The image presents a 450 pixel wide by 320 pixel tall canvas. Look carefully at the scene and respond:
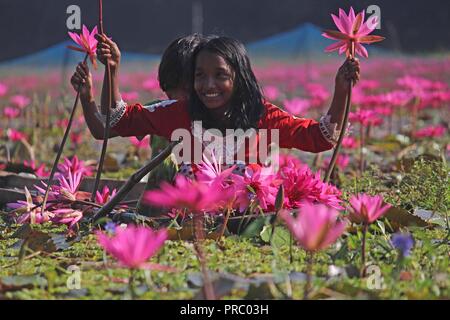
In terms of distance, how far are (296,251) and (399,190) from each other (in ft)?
3.07

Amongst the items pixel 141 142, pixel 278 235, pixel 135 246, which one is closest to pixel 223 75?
pixel 278 235

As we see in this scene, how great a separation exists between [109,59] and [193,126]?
1.52ft

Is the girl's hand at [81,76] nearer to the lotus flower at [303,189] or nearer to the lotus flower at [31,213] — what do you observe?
the lotus flower at [31,213]

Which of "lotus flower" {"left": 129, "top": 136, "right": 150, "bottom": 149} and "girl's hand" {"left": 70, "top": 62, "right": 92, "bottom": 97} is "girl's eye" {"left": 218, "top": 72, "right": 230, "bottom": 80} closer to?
"girl's hand" {"left": 70, "top": 62, "right": 92, "bottom": 97}

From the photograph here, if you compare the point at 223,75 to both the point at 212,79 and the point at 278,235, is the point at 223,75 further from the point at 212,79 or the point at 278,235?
the point at 278,235

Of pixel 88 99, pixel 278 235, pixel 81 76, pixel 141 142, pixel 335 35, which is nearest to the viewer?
pixel 335 35

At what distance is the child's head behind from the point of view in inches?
108

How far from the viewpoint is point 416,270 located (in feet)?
5.59

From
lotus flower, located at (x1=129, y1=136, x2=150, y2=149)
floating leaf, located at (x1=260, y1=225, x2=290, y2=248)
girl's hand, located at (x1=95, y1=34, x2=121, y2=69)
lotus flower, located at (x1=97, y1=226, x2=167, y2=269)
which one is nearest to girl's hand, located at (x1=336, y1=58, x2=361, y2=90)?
floating leaf, located at (x1=260, y1=225, x2=290, y2=248)

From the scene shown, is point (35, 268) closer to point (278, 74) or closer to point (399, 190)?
point (399, 190)

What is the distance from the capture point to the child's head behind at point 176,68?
8.96 ft

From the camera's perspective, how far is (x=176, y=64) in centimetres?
278

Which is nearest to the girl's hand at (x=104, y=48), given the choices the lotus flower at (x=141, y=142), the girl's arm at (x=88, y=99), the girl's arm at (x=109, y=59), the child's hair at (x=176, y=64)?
the girl's arm at (x=109, y=59)

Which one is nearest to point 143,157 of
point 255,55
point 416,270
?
point 416,270
